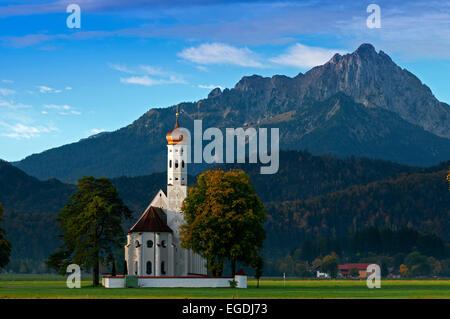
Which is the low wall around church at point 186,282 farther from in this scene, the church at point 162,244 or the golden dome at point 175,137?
the golden dome at point 175,137

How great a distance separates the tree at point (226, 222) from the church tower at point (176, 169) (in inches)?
938

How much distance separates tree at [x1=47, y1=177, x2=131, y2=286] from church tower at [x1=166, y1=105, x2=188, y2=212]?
22298 mm

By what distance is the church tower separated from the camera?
5817 inches

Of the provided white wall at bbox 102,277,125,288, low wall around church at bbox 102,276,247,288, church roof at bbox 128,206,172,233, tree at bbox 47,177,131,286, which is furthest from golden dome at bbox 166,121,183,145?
white wall at bbox 102,277,125,288

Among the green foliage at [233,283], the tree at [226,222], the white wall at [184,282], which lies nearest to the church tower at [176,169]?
the tree at [226,222]

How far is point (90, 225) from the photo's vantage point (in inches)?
4796

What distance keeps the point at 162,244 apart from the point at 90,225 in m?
21.6

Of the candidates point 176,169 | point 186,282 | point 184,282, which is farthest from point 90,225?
point 176,169

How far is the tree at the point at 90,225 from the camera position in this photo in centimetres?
12106

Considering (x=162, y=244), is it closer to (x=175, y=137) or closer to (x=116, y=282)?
(x=175, y=137)

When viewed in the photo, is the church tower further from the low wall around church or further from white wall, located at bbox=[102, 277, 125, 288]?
white wall, located at bbox=[102, 277, 125, 288]
